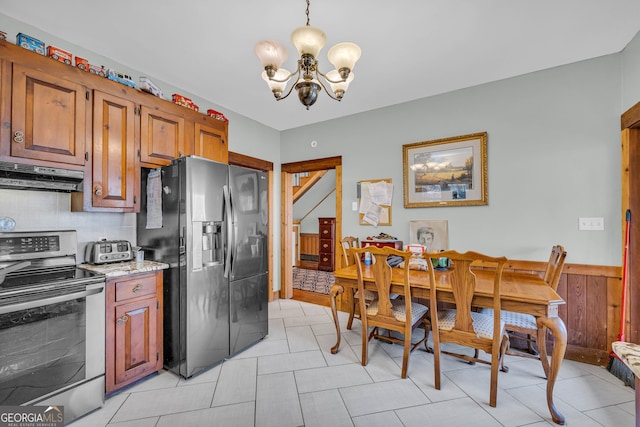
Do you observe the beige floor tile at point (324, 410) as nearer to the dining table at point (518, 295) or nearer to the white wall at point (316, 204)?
the dining table at point (518, 295)

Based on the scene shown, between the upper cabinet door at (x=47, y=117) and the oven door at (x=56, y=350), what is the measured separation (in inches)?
35.5

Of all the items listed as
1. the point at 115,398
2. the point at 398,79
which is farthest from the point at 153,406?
the point at 398,79

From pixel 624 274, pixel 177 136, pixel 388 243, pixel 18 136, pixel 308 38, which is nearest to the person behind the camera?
pixel 308 38

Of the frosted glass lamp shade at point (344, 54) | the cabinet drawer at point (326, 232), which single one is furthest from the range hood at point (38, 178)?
the cabinet drawer at point (326, 232)

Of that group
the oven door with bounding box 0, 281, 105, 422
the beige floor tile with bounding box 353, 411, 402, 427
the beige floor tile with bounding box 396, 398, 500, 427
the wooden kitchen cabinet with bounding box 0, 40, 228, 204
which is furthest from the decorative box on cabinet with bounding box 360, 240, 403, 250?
the oven door with bounding box 0, 281, 105, 422

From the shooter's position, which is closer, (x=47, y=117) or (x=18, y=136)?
(x=18, y=136)

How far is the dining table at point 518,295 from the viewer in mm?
1660

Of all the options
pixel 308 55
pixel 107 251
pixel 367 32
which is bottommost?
pixel 107 251

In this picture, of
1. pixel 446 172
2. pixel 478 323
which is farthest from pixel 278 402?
pixel 446 172

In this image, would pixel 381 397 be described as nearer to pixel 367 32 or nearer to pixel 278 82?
pixel 278 82

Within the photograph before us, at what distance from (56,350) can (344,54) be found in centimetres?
243

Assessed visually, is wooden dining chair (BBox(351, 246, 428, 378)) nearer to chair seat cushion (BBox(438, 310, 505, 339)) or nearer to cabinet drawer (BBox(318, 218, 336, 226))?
chair seat cushion (BBox(438, 310, 505, 339))

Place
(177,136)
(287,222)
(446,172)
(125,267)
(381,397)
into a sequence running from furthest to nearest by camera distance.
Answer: (287,222) < (446,172) < (177,136) < (125,267) < (381,397)

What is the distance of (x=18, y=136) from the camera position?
5.34 ft
